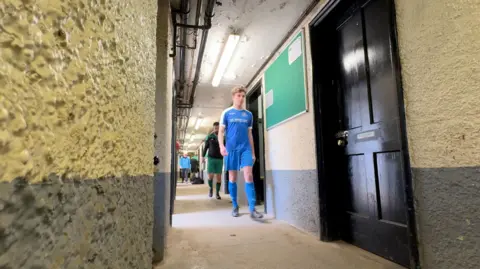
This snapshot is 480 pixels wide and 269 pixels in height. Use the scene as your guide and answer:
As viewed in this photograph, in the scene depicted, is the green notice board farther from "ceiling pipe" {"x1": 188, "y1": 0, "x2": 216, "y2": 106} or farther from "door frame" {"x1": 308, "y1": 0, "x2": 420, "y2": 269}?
"ceiling pipe" {"x1": 188, "y1": 0, "x2": 216, "y2": 106}

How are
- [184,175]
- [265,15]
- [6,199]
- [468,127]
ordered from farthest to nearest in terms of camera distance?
[184,175] < [265,15] < [468,127] < [6,199]

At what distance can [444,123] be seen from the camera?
3.45 ft

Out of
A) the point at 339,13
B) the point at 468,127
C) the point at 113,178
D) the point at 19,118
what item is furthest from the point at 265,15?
the point at 19,118

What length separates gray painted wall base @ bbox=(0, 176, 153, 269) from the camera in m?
0.22

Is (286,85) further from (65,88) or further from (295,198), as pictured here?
(65,88)

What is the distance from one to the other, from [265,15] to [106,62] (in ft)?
6.85

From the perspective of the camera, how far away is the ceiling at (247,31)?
6.90ft

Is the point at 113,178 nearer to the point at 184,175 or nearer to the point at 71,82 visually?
the point at 71,82

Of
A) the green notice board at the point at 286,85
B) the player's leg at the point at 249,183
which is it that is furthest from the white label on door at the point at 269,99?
the player's leg at the point at 249,183

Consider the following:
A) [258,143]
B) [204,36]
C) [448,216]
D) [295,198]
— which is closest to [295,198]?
[295,198]

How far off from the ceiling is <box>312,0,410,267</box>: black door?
1.38ft

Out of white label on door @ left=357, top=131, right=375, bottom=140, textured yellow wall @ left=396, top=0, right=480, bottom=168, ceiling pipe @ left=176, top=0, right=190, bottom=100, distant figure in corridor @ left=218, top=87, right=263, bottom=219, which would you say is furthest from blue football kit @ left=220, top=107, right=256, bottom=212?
textured yellow wall @ left=396, top=0, right=480, bottom=168

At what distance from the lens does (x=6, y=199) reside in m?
0.21

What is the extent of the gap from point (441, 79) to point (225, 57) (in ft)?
7.47
